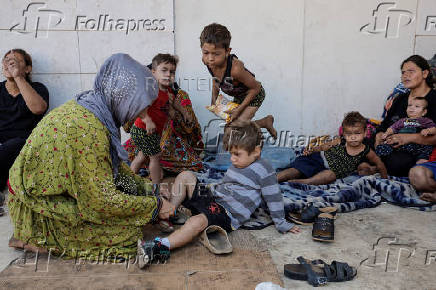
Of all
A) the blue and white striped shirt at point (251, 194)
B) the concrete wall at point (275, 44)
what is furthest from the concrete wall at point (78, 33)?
the blue and white striped shirt at point (251, 194)

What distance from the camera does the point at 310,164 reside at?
396 cm

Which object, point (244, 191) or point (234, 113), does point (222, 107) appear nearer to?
point (234, 113)

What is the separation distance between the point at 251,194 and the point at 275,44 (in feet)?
8.78

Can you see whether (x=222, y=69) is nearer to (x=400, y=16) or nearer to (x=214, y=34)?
(x=214, y=34)

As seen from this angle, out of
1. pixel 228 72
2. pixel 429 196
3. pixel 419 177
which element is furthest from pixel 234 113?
pixel 429 196

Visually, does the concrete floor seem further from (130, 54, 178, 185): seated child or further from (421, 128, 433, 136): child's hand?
(130, 54, 178, 185): seated child

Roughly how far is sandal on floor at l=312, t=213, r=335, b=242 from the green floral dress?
1.11m

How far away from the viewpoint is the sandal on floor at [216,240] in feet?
8.04

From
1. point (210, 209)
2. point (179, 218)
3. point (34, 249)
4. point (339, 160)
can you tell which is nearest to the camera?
point (34, 249)

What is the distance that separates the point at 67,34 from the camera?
15.3ft

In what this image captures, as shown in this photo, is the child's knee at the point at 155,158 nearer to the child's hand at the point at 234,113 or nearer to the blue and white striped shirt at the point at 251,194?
the child's hand at the point at 234,113

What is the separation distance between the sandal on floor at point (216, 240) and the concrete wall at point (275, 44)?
247 cm

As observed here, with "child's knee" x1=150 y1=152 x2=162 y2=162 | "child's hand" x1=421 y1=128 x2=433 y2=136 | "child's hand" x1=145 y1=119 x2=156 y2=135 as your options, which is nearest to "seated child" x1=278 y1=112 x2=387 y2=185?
"child's hand" x1=421 y1=128 x2=433 y2=136

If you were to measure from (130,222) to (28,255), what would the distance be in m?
0.67
